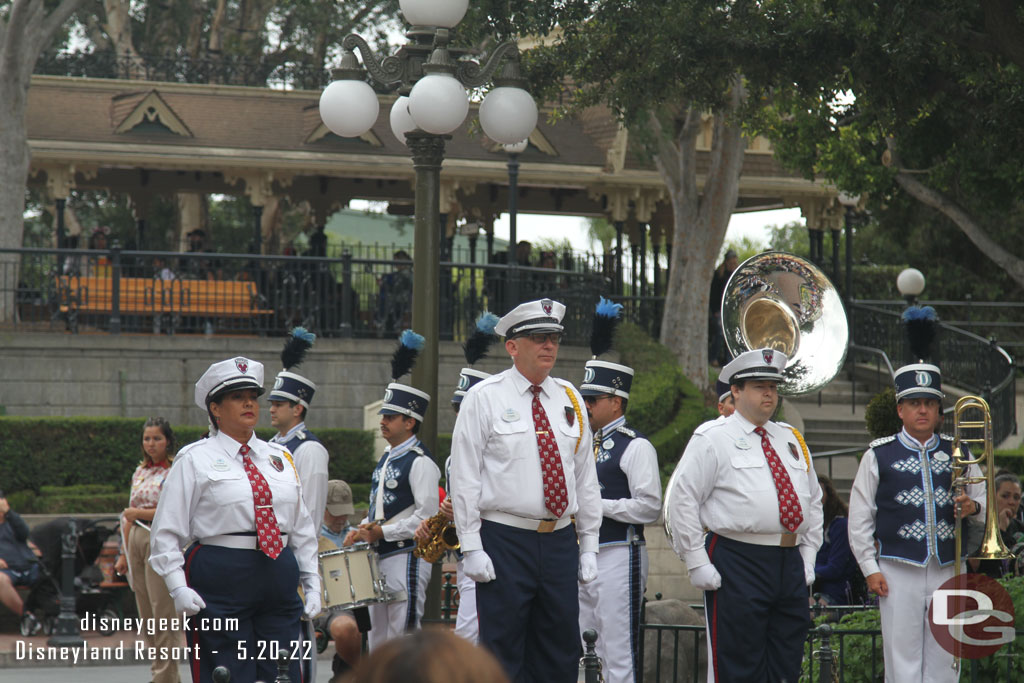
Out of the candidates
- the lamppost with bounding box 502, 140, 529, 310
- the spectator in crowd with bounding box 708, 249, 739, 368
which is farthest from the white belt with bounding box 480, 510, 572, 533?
the spectator in crowd with bounding box 708, 249, 739, 368

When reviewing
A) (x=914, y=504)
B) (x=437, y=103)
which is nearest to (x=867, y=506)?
(x=914, y=504)

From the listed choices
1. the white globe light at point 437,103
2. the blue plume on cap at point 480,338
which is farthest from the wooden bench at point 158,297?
the white globe light at point 437,103

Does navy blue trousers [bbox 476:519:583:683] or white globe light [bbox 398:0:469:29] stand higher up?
white globe light [bbox 398:0:469:29]

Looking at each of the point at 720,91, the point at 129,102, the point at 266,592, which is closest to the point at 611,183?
the point at 129,102

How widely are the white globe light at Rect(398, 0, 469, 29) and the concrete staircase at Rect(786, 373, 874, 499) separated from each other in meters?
9.89

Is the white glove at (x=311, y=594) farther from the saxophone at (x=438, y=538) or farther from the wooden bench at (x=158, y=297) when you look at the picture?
the wooden bench at (x=158, y=297)

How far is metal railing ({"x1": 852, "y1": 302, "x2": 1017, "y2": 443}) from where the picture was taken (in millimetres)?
18625

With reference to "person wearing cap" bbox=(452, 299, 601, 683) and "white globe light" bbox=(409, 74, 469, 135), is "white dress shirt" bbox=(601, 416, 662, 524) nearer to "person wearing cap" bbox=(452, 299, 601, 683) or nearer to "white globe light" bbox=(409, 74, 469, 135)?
"person wearing cap" bbox=(452, 299, 601, 683)

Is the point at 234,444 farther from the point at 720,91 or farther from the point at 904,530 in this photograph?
the point at 720,91

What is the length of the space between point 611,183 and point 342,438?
12043 mm

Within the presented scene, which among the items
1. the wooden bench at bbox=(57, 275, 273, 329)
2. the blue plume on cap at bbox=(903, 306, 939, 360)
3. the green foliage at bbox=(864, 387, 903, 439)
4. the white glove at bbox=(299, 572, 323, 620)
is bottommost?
the white glove at bbox=(299, 572, 323, 620)

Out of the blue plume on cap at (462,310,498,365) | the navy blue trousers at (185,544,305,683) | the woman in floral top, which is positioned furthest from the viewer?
the woman in floral top

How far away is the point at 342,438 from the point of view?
16.6m

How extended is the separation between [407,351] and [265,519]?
2.56 m
